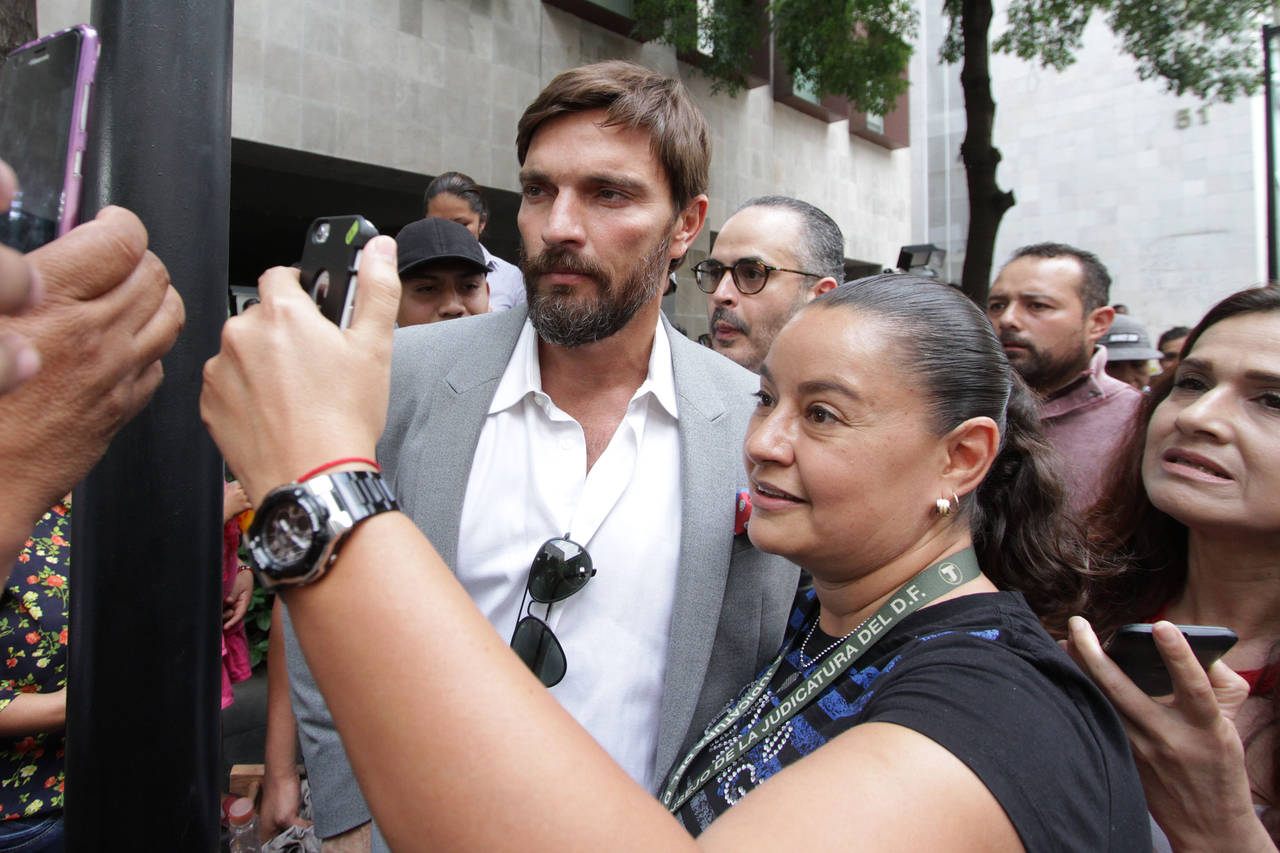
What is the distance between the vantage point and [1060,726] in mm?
1152

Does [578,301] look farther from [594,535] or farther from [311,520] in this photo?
[311,520]

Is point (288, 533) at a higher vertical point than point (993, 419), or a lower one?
lower

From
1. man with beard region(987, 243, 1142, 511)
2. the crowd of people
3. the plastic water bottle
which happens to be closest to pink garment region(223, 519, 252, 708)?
the plastic water bottle

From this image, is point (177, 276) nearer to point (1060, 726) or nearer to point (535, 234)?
point (535, 234)

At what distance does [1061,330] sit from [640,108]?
9.58ft

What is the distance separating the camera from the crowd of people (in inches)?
33.3

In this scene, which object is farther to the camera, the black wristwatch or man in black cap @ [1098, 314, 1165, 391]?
man in black cap @ [1098, 314, 1165, 391]

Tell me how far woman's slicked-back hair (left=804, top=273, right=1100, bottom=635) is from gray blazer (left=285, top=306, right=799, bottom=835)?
470 millimetres

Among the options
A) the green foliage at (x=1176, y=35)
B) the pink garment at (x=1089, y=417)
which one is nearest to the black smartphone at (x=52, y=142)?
the pink garment at (x=1089, y=417)

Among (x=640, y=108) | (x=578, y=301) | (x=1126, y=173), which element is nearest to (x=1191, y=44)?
(x=1126, y=173)

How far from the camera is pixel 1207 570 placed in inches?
78.7

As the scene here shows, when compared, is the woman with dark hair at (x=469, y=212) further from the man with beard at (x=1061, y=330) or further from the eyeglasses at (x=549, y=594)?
the eyeglasses at (x=549, y=594)

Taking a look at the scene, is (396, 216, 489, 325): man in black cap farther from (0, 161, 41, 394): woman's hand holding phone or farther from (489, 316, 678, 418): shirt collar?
(0, 161, 41, 394): woman's hand holding phone

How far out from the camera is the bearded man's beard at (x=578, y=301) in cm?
207
